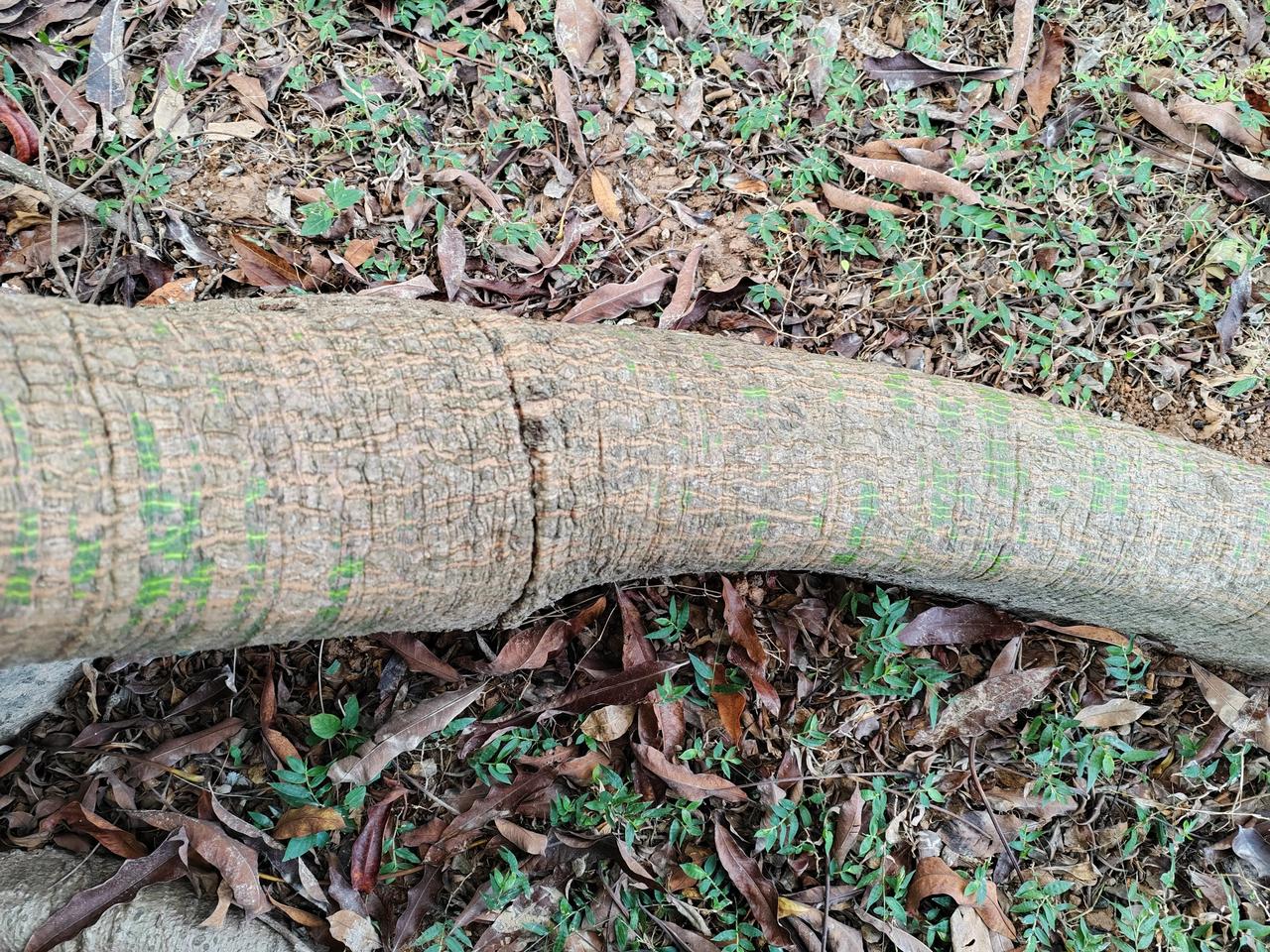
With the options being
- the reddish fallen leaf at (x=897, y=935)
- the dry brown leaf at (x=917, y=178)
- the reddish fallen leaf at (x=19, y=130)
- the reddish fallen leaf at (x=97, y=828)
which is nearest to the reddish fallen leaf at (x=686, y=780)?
the reddish fallen leaf at (x=897, y=935)

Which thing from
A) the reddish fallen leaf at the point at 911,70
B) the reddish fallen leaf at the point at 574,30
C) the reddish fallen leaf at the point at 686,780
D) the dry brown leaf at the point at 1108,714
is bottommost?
the reddish fallen leaf at the point at 686,780

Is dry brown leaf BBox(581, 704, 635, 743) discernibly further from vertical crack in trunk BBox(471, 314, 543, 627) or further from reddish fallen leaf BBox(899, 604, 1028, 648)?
reddish fallen leaf BBox(899, 604, 1028, 648)

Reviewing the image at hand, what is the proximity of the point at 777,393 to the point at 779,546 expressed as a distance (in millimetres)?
351

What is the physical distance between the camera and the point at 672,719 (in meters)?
2.32

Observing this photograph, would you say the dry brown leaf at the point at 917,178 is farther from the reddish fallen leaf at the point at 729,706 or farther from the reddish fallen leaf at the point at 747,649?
the reddish fallen leaf at the point at 729,706

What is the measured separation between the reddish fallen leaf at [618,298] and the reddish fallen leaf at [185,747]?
4.68ft

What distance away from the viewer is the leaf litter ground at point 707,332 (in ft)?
7.30

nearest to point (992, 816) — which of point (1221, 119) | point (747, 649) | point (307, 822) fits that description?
point (747, 649)

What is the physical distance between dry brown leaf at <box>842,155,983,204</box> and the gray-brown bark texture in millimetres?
807

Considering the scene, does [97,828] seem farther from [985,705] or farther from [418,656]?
[985,705]

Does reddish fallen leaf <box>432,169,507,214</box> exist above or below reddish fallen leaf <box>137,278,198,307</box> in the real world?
above

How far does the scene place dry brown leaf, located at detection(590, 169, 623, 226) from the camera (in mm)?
2652

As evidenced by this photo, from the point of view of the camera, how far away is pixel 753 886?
7.29 feet

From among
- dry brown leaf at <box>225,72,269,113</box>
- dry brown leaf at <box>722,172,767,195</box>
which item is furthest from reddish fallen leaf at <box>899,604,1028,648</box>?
dry brown leaf at <box>225,72,269,113</box>
